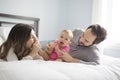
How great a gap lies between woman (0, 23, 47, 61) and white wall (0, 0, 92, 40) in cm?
119

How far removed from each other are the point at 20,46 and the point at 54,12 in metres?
1.72

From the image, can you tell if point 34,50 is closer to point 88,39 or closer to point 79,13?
point 88,39

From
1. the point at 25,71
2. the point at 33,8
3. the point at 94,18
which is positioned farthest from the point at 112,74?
the point at 33,8

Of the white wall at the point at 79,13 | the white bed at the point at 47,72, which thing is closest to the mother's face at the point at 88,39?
the white bed at the point at 47,72

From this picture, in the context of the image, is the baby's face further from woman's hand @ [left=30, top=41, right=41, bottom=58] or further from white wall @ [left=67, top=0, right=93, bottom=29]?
white wall @ [left=67, top=0, right=93, bottom=29]

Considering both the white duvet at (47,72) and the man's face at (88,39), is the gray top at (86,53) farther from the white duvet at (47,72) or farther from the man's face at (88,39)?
the white duvet at (47,72)

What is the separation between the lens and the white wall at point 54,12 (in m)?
2.69

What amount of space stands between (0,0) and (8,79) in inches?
Answer: 68.7

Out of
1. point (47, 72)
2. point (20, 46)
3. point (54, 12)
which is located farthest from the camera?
point (54, 12)

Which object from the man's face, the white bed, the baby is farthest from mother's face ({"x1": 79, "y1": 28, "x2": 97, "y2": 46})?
the white bed

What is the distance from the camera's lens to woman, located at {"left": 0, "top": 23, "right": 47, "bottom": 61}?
138 cm

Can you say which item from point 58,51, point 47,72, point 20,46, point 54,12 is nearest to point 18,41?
point 20,46

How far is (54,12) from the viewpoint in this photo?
3.05 m

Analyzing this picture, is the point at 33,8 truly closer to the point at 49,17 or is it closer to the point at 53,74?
the point at 49,17
